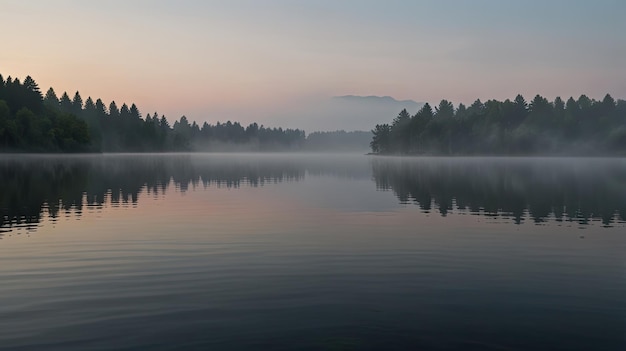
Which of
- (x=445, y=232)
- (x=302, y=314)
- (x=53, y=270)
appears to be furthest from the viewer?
(x=445, y=232)

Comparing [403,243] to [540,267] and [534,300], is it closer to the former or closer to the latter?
[540,267]

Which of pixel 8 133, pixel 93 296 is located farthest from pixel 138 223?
pixel 8 133

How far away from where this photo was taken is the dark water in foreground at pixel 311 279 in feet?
45.0

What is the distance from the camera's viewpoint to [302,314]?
605 inches

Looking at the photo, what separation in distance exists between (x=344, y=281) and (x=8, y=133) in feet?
645

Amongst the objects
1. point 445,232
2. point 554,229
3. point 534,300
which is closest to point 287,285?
point 534,300

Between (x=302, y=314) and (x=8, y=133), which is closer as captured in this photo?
(x=302, y=314)

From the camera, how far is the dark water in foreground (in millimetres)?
13727

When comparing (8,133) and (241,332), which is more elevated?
(8,133)

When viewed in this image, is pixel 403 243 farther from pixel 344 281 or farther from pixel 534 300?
pixel 534 300

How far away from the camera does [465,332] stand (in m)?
14.0

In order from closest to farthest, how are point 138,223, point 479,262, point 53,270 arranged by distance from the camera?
point 53,270 < point 479,262 < point 138,223

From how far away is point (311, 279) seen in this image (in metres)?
19.6

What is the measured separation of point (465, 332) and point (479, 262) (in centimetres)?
947
